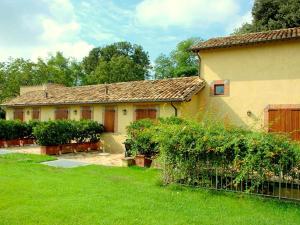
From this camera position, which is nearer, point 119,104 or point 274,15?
point 119,104

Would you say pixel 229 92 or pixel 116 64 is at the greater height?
pixel 116 64

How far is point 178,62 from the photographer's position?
52.1 meters

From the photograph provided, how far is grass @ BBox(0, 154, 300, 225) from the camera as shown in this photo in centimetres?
623

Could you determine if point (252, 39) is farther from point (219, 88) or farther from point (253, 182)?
point (253, 182)

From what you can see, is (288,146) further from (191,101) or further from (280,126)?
(191,101)

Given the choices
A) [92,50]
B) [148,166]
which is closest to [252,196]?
[148,166]

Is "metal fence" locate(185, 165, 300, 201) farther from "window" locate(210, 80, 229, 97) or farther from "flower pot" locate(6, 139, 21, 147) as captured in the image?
"flower pot" locate(6, 139, 21, 147)

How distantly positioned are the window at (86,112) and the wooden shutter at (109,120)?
142 centimetres

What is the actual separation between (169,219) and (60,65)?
2277 inches

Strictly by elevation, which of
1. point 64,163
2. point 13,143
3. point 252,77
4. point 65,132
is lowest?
point 64,163

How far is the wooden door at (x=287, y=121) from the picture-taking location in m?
15.3

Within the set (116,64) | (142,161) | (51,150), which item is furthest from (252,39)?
(116,64)

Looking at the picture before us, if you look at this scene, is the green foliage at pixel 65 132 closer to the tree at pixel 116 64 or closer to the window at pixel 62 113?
the window at pixel 62 113

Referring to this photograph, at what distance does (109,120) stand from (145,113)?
282cm
